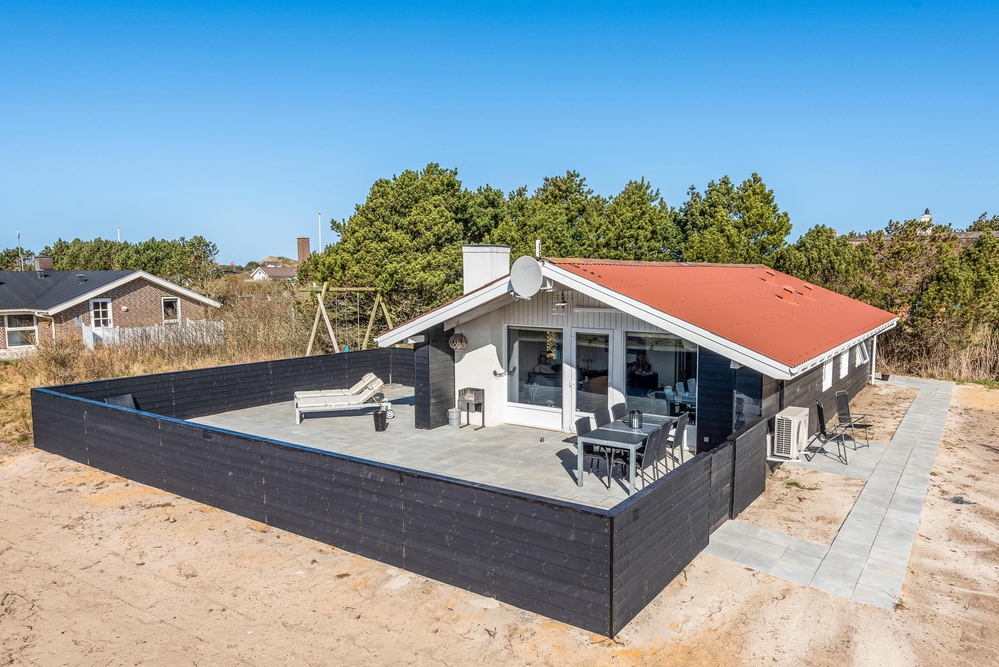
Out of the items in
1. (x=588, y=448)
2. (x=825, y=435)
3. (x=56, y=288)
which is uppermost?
(x=56, y=288)

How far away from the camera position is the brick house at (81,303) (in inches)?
1039

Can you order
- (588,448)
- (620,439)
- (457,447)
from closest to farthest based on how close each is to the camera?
(620,439) < (588,448) < (457,447)

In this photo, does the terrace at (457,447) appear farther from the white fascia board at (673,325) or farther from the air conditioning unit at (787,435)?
the white fascia board at (673,325)

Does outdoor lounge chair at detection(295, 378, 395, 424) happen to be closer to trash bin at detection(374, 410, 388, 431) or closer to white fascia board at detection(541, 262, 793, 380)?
trash bin at detection(374, 410, 388, 431)

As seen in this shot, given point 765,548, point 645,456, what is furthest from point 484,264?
point 765,548

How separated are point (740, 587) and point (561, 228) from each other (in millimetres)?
21139

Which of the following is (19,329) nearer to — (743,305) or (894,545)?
(743,305)

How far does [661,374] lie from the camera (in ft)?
32.3

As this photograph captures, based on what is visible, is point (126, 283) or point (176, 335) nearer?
point (176, 335)

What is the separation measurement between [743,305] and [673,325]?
312cm

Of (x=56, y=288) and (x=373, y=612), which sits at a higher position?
(x=56, y=288)

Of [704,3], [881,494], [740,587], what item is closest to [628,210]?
[704,3]

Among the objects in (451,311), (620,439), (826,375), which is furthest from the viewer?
(826,375)

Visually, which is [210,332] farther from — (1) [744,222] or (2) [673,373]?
(1) [744,222]
